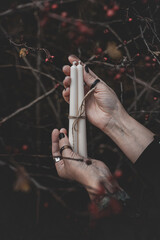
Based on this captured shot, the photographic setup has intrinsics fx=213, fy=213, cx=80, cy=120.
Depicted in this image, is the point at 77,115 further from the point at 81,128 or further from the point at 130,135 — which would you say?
the point at 130,135

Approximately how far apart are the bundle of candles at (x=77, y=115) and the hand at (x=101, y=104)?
55 mm

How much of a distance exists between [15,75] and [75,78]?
1.41ft

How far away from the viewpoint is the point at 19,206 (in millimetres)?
979

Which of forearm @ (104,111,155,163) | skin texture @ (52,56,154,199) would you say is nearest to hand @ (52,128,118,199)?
skin texture @ (52,56,154,199)

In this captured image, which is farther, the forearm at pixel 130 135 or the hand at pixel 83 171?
the forearm at pixel 130 135

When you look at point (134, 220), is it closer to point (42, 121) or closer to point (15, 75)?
point (42, 121)

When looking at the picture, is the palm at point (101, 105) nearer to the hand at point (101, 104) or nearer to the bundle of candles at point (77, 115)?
the hand at point (101, 104)

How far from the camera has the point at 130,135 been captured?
1.00 m

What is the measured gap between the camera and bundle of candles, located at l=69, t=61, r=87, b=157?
0.88 m

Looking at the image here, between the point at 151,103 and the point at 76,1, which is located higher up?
the point at 76,1

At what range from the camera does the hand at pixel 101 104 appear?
0.97 m

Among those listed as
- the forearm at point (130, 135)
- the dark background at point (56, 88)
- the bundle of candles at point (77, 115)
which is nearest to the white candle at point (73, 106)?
the bundle of candles at point (77, 115)

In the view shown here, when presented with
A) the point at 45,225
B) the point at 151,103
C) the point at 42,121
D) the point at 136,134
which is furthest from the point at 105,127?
the point at 45,225

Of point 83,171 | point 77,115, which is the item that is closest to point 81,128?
point 77,115
